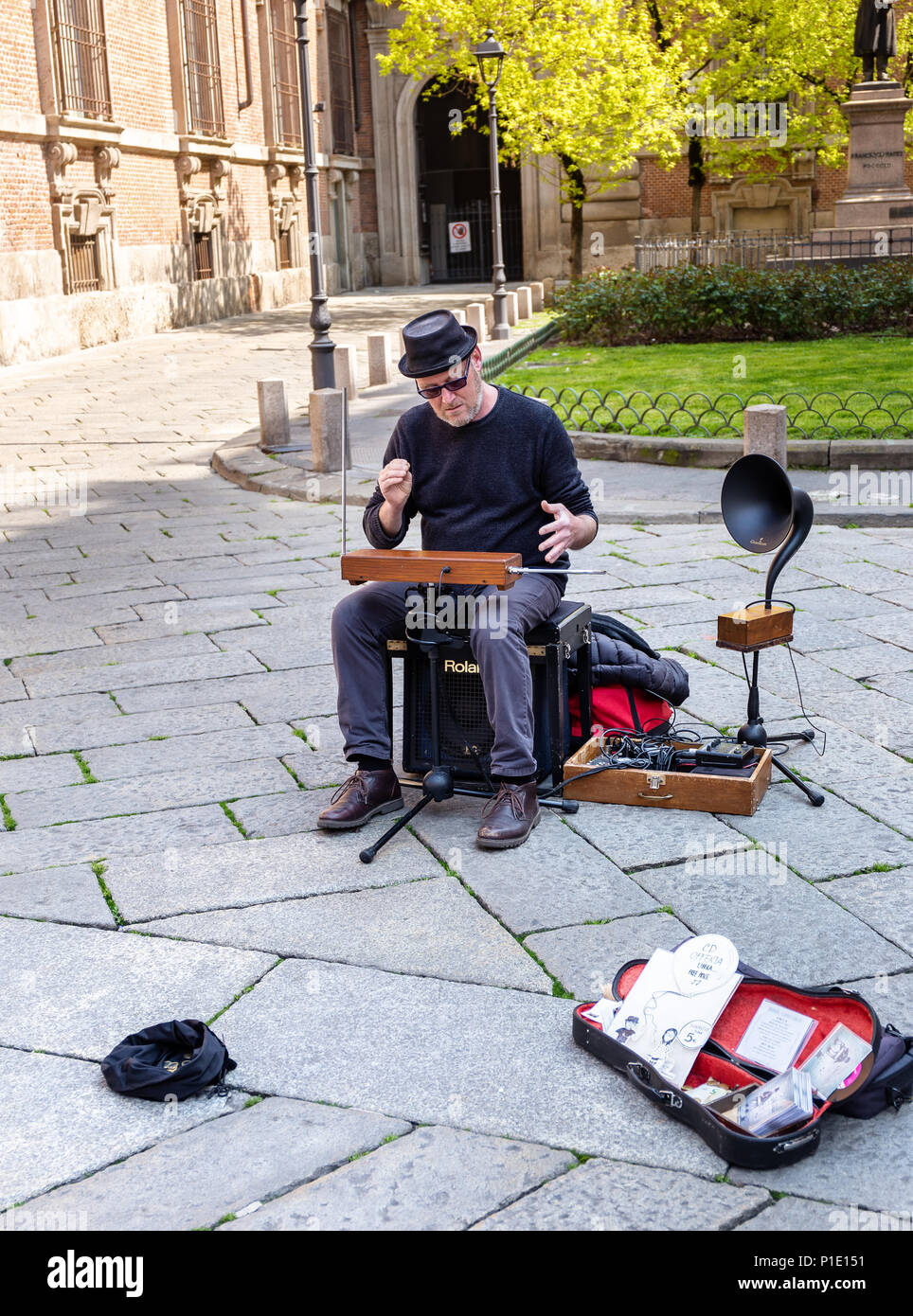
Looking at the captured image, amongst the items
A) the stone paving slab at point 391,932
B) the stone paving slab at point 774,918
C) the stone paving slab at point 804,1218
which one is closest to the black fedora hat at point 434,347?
the stone paving slab at point 391,932

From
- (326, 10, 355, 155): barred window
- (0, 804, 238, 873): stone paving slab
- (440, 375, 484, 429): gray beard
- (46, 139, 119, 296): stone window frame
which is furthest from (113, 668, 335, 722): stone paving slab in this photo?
(326, 10, 355, 155): barred window

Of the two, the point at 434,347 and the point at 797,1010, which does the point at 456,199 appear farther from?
the point at 797,1010

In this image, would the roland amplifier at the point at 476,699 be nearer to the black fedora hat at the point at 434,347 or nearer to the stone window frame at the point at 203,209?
the black fedora hat at the point at 434,347

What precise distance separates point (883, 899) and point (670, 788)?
33.1 inches

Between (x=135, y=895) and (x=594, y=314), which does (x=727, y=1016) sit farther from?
(x=594, y=314)

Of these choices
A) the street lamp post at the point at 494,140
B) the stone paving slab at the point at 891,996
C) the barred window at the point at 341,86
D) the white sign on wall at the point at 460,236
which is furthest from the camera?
the white sign on wall at the point at 460,236

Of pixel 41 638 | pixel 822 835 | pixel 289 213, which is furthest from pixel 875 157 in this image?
pixel 822 835

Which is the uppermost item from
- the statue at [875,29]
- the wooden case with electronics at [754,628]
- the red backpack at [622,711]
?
the statue at [875,29]

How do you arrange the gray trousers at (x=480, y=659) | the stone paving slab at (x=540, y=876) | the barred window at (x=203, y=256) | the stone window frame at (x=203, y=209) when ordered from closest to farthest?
the stone paving slab at (x=540, y=876), the gray trousers at (x=480, y=659), the stone window frame at (x=203, y=209), the barred window at (x=203, y=256)

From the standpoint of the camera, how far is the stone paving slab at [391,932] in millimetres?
3490

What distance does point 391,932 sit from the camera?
369 cm

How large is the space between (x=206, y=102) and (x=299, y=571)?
70.6 ft

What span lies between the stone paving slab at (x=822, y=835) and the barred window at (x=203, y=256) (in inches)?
918

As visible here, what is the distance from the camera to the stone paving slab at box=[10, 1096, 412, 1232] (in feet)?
8.61
